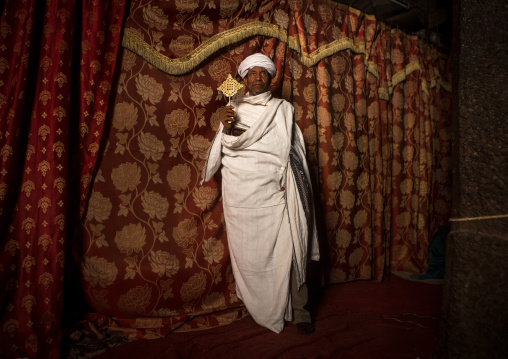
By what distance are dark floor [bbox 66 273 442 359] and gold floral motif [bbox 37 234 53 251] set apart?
626 mm

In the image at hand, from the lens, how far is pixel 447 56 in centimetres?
374

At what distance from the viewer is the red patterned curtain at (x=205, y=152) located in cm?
200

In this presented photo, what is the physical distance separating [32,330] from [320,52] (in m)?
2.90

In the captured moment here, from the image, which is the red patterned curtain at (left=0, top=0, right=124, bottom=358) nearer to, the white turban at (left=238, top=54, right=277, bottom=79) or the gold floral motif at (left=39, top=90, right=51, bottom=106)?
the gold floral motif at (left=39, top=90, right=51, bottom=106)

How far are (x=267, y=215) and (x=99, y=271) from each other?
3.79 ft

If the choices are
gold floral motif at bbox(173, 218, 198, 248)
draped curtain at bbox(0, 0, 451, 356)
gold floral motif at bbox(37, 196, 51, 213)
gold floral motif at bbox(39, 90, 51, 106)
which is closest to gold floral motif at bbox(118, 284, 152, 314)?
draped curtain at bbox(0, 0, 451, 356)

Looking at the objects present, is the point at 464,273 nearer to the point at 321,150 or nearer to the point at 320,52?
the point at 321,150

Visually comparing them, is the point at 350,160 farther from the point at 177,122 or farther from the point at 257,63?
the point at 177,122

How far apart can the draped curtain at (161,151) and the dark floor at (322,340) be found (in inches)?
5.6

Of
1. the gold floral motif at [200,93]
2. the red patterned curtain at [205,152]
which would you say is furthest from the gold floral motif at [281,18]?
the gold floral motif at [200,93]

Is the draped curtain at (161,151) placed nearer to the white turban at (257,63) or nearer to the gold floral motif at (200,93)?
the gold floral motif at (200,93)

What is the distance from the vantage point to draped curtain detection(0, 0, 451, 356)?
1668 millimetres

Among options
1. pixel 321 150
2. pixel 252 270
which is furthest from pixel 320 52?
pixel 252 270

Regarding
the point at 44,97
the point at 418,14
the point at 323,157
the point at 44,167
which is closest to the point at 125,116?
the point at 44,97
